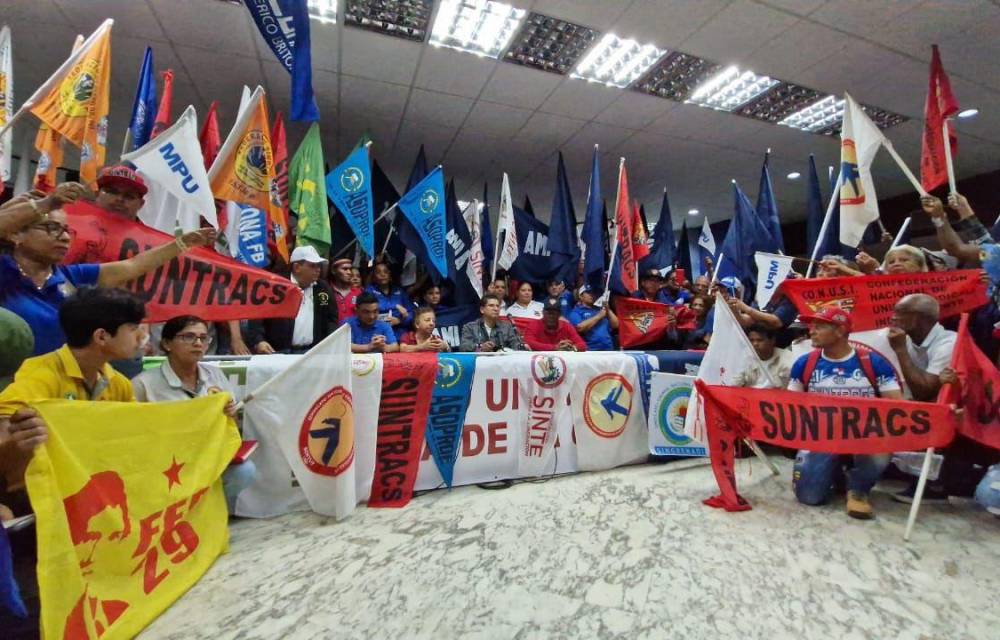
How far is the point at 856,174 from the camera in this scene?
9.66 ft

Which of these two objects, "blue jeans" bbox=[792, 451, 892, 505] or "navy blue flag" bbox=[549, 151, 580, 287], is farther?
"navy blue flag" bbox=[549, 151, 580, 287]

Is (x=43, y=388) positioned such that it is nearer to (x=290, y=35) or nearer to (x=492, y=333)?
(x=290, y=35)

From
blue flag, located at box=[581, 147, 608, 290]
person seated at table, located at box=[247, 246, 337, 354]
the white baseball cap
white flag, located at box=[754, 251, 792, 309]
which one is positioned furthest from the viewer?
blue flag, located at box=[581, 147, 608, 290]

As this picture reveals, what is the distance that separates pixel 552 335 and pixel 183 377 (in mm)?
2748

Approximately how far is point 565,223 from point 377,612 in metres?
4.35

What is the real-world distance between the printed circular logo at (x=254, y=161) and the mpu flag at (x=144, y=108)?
1425 millimetres

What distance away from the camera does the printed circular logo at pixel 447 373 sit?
2.49m

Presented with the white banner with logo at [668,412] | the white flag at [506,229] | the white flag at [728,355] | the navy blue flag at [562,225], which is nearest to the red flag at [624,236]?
the navy blue flag at [562,225]

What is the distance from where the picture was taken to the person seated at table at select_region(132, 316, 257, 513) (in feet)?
6.04

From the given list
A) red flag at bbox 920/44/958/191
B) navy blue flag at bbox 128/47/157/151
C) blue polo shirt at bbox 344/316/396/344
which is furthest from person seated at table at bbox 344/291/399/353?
red flag at bbox 920/44/958/191

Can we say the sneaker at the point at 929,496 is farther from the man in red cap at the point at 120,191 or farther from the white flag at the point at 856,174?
the man in red cap at the point at 120,191

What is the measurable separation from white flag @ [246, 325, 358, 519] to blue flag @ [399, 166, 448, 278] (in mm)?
2415

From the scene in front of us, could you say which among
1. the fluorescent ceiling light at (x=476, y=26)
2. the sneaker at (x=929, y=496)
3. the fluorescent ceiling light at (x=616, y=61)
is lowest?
the sneaker at (x=929, y=496)

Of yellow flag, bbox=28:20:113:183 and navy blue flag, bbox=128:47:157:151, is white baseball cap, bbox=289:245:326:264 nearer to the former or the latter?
yellow flag, bbox=28:20:113:183
